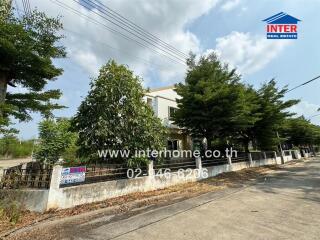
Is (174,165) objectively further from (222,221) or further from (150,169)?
(222,221)

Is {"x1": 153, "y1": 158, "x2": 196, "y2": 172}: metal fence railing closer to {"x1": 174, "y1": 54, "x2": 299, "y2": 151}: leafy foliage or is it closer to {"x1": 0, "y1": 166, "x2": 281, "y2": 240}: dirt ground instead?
{"x1": 0, "y1": 166, "x2": 281, "y2": 240}: dirt ground

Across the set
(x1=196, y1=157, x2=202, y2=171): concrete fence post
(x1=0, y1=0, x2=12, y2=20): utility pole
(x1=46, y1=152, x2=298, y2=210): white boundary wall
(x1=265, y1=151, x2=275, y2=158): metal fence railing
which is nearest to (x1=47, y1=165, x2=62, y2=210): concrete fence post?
(x1=46, y1=152, x2=298, y2=210): white boundary wall

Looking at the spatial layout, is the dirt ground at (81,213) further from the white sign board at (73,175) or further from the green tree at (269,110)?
the green tree at (269,110)

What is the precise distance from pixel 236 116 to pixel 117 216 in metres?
10.5

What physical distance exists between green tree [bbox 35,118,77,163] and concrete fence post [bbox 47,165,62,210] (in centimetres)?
983

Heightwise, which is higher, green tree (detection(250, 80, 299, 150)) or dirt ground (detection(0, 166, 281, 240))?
green tree (detection(250, 80, 299, 150))

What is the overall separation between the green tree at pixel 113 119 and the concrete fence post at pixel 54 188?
2367 mm

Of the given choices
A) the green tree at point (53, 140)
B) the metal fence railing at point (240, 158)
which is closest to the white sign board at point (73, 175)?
the green tree at point (53, 140)

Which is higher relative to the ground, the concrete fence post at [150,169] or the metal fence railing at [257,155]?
the metal fence railing at [257,155]

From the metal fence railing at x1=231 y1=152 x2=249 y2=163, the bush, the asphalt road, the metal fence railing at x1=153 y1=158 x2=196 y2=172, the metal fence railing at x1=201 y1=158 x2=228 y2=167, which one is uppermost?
the metal fence railing at x1=231 y1=152 x2=249 y2=163

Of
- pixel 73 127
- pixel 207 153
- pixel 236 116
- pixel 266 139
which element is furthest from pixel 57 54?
pixel 266 139

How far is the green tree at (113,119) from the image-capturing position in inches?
384

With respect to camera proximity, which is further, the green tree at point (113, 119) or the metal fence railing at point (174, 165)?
the metal fence railing at point (174, 165)

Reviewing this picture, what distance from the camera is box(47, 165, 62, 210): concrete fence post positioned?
7172 millimetres
